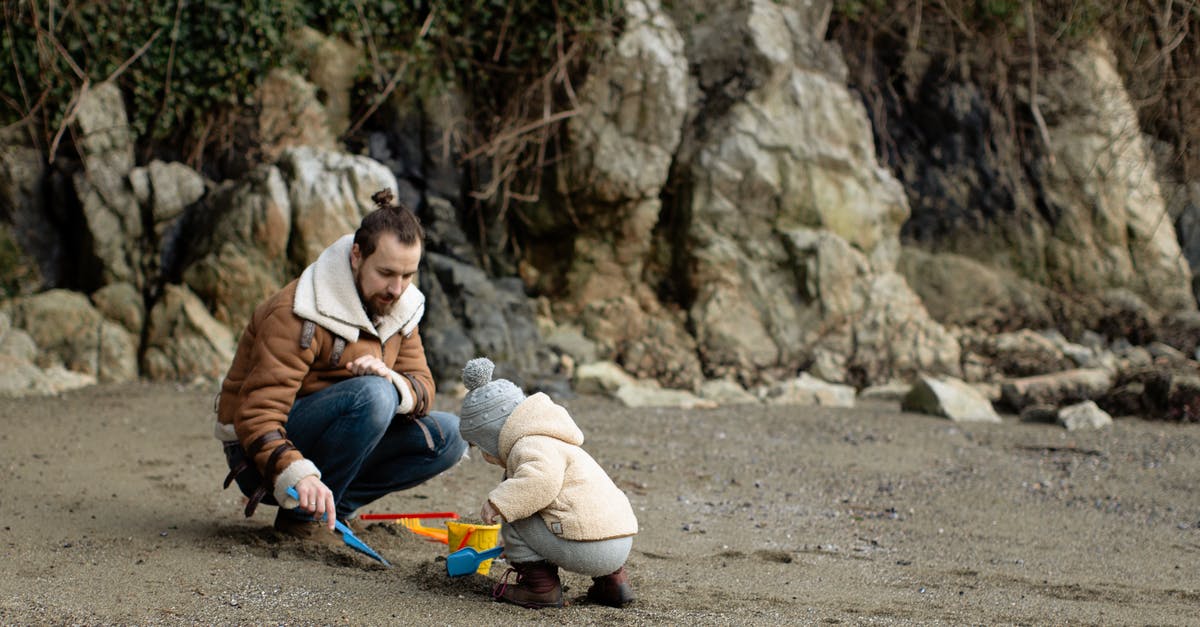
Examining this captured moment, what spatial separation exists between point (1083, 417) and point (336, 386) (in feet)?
19.4

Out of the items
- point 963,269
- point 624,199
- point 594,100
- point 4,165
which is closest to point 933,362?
point 963,269

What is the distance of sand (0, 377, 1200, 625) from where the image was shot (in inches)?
123

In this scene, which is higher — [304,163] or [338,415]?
[304,163]

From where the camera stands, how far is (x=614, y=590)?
314cm

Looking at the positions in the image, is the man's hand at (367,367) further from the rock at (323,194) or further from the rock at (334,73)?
the rock at (334,73)

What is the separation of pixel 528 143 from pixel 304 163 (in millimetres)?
→ 2323

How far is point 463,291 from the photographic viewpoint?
851 centimetres

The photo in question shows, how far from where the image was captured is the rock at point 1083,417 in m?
7.50

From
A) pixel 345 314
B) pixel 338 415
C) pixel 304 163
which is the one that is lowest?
pixel 338 415

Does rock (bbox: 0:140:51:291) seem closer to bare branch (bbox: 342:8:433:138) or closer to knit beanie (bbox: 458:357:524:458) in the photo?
bare branch (bbox: 342:8:433:138)

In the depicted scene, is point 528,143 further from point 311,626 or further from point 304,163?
point 311,626

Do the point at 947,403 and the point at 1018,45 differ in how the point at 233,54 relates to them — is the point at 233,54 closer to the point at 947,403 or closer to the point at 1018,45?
the point at 947,403

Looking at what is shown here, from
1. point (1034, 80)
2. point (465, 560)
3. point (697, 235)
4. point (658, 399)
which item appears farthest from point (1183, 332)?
point (465, 560)

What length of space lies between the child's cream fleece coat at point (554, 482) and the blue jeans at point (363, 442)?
25.2 inches
